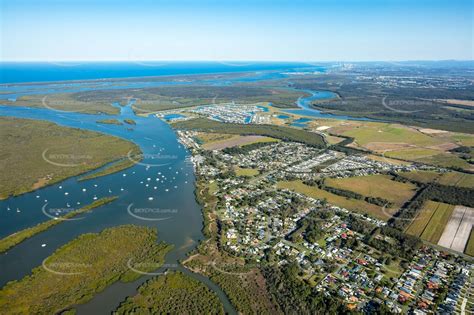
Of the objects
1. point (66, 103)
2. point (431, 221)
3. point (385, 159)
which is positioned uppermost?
point (66, 103)

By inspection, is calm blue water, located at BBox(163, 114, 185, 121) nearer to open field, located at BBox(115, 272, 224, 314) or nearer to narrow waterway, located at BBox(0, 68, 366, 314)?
narrow waterway, located at BBox(0, 68, 366, 314)

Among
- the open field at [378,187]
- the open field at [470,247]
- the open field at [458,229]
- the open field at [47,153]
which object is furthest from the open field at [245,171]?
the open field at [470,247]

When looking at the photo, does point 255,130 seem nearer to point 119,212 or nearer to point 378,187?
point 378,187

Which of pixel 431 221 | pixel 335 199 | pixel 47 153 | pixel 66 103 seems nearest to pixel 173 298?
pixel 335 199

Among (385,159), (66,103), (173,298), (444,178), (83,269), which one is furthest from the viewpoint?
(66,103)

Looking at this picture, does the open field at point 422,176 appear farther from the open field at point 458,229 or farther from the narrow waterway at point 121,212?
the narrow waterway at point 121,212

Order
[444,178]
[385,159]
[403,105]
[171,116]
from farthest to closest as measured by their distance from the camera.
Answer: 1. [403,105]
2. [171,116]
3. [385,159]
4. [444,178]
